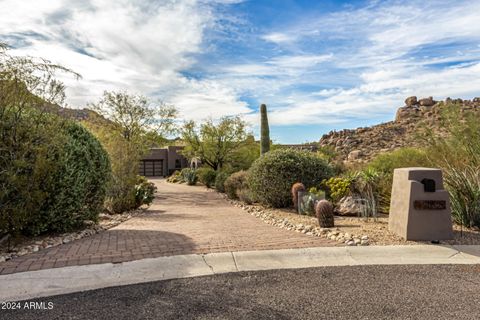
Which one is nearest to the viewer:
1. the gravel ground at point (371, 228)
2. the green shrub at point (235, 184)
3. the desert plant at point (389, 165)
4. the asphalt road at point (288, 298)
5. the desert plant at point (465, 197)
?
the asphalt road at point (288, 298)

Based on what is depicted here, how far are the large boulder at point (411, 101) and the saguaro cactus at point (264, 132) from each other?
24510mm

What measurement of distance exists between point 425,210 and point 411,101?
37.5m

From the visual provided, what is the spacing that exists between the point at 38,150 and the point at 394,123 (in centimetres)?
3682

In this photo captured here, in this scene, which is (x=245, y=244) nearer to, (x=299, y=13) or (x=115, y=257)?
(x=115, y=257)

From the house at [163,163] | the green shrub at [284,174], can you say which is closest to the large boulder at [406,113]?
the house at [163,163]

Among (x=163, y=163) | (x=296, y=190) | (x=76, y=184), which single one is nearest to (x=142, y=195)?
(x=296, y=190)

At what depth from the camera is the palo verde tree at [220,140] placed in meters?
Result: 29.3

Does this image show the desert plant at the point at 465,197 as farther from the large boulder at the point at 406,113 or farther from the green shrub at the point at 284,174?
the large boulder at the point at 406,113

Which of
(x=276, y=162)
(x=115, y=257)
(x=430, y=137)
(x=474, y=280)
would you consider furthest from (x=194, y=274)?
(x=430, y=137)

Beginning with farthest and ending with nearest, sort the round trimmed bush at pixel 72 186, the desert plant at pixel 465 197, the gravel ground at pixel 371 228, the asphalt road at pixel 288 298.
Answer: the desert plant at pixel 465 197 < the round trimmed bush at pixel 72 186 < the gravel ground at pixel 371 228 < the asphalt road at pixel 288 298

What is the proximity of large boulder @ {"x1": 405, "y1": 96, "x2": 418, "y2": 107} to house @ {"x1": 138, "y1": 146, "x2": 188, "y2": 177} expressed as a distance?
26938mm

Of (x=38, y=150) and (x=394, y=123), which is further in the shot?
(x=394, y=123)

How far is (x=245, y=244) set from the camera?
6547 mm

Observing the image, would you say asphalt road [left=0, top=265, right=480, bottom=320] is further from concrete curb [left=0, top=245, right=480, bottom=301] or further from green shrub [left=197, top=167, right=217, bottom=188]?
green shrub [left=197, top=167, right=217, bottom=188]
